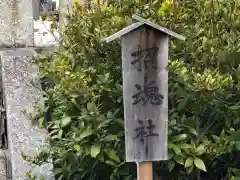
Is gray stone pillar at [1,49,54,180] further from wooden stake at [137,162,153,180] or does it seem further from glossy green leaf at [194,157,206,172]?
glossy green leaf at [194,157,206,172]

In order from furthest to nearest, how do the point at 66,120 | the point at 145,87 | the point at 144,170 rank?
the point at 66,120 < the point at 144,170 < the point at 145,87

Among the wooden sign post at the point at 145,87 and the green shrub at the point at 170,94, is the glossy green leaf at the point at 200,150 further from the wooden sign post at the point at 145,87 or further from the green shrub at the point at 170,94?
the wooden sign post at the point at 145,87

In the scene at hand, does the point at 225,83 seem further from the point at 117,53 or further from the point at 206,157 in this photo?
the point at 117,53

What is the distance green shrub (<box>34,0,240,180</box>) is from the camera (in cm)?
266

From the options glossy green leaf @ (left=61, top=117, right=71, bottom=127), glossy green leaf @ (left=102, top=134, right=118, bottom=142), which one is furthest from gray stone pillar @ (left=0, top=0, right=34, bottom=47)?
glossy green leaf @ (left=102, top=134, right=118, bottom=142)

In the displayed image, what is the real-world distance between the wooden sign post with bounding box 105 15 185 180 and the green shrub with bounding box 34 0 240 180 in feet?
0.69

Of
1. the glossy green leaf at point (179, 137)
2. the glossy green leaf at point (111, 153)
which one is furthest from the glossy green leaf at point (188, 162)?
the glossy green leaf at point (111, 153)

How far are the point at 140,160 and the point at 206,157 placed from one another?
0.50m

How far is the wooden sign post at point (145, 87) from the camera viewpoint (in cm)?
239

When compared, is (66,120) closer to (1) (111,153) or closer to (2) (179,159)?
(1) (111,153)

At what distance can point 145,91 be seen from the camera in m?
2.42

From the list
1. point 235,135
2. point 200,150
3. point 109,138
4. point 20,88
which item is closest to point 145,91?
point 109,138

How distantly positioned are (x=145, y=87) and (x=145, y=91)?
0.07 feet

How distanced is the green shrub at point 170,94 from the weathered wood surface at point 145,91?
21 cm
